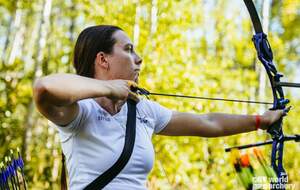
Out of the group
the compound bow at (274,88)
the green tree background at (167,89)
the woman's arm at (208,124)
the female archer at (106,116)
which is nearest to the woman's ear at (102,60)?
the female archer at (106,116)

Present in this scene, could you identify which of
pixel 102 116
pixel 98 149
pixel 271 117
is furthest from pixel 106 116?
pixel 271 117

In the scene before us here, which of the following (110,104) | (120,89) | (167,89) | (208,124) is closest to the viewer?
(120,89)

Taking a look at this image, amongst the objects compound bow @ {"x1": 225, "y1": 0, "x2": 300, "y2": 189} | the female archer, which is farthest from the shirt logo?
compound bow @ {"x1": 225, "y1": 0, "x2": 300, "y2": 189}

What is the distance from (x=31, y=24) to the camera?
48.1 feet

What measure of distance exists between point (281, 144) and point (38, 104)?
0.69 metres

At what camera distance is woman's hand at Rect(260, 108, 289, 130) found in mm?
1628

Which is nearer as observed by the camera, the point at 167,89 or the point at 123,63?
the point at 123,63

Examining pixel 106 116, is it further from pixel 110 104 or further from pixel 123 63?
pixel 123 63

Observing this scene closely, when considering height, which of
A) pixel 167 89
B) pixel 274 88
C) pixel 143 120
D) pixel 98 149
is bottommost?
pixel 98 149

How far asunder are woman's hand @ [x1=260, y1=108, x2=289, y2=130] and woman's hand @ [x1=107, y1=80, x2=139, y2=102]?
43cm

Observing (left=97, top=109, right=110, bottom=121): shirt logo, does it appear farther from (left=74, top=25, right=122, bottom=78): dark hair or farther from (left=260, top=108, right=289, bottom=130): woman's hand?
(left=260, top=108, right=289, bottom=130): woman's hand

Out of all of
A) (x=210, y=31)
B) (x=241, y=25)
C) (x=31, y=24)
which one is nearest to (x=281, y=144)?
(x=241, y=25)

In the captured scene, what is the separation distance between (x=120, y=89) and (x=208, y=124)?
435 millimetres

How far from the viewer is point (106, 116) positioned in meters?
1.52
